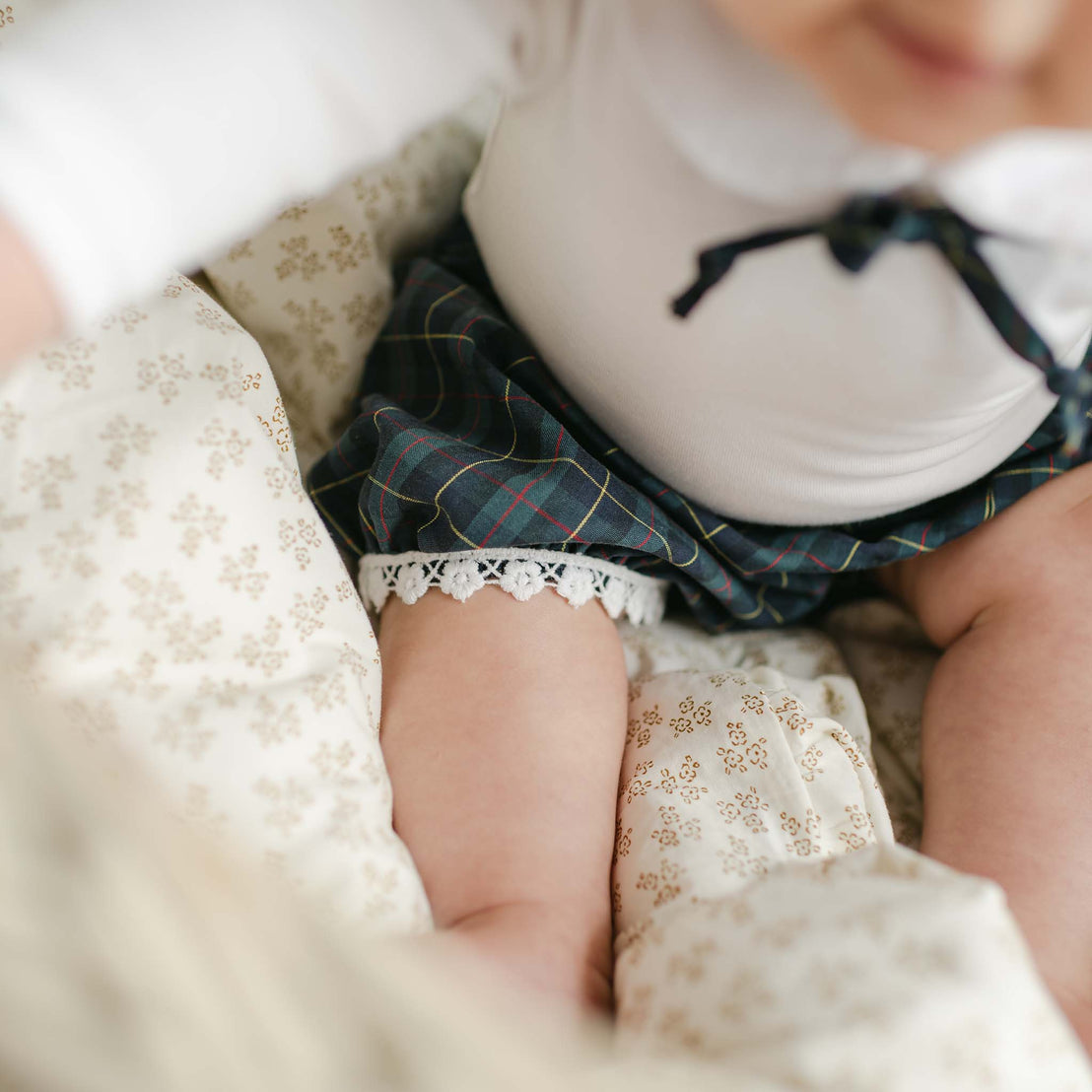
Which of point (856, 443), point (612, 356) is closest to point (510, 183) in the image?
point (612, 356)

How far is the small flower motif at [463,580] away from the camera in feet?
1.92

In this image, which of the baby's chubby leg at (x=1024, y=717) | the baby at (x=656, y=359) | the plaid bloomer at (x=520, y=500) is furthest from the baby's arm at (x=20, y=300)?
the baby's chubby leg at (x=1024, y=717)

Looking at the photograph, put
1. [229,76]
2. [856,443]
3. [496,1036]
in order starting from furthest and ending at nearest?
1. [856,443]
2. [229,76]
3. [496,1036]

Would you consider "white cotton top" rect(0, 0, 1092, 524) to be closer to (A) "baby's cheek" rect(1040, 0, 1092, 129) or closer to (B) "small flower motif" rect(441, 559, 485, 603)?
(A) "baby's cheek" rect(1040, 0, 1092, 129)

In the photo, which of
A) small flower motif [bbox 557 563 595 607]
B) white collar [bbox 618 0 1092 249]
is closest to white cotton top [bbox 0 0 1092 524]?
white collar [bbox 618 0 1092 249]

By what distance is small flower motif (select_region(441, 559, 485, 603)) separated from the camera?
0.58 m

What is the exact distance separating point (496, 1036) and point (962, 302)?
39cm

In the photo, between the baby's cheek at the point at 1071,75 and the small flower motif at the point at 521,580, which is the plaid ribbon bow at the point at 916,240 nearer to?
the baby's cheek at the point at 1071,75

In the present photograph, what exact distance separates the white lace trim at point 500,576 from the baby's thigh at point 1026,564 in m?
0.23

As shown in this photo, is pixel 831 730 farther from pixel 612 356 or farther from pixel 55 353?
pixel 55 353

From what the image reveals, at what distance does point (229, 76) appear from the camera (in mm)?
429

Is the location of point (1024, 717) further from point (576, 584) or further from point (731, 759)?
point (576, 584)

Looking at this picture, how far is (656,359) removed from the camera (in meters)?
0.53

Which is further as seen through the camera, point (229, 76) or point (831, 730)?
point (831, 730)
